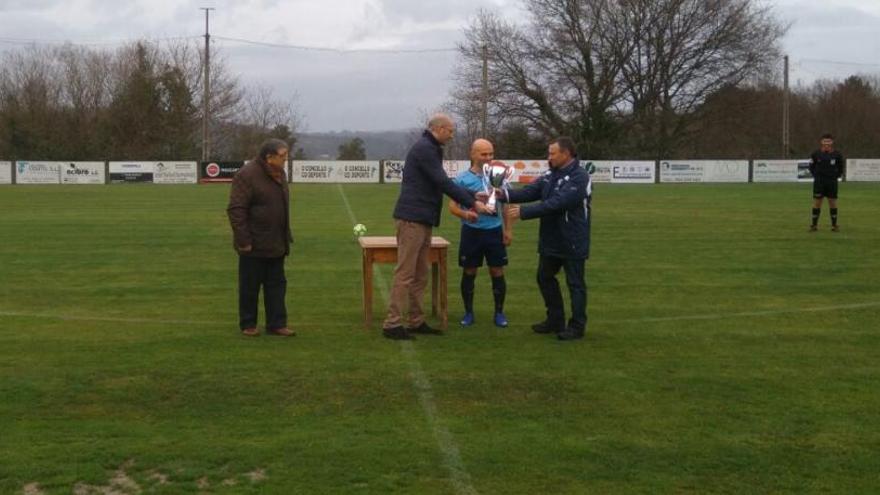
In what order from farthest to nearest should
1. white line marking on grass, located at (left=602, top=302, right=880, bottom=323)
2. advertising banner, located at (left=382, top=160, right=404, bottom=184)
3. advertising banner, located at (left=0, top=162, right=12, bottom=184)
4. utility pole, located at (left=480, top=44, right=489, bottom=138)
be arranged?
1. utility pole, located at (left=480, top=44, right=489, bottom=138)
2. advertising banner, located at (left=382, top=160, right=404, bottom=184)
3. advertising banner, located at (left=0, top=162, right=12, bottom=184)
4. white line marking on grass, located at (left=602, top=302, right=880, bottom=323)

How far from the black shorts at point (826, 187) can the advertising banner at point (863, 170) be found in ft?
114

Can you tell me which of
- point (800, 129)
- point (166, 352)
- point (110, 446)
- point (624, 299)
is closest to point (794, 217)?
point (624, 299)

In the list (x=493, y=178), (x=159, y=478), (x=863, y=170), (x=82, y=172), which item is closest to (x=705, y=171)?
(x=863, y=170)

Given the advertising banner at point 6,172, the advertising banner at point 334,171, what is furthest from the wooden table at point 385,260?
the advertising banner at point 6,172

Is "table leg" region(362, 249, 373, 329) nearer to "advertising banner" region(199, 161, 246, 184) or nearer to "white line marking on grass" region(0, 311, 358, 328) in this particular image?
"white line marking on grass" region(0, 311, 358, 328)

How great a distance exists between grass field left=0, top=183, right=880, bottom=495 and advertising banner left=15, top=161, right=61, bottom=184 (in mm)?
40814

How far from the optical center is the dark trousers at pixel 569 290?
30.3 ft

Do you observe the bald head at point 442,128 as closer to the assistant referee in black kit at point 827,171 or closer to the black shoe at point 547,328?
the black shoe at point 547,328

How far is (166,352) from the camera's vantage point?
8.66 meters

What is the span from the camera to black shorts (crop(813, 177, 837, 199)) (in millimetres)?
19984

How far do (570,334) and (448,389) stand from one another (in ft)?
7.25

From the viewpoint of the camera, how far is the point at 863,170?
5241 cm

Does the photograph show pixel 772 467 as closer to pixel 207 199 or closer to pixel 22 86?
pixel 207 199

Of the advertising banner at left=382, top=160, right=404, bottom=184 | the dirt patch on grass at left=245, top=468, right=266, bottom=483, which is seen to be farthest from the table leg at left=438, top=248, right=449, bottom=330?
the advertising banner at left=382, top=160, right=404, bottom=184
